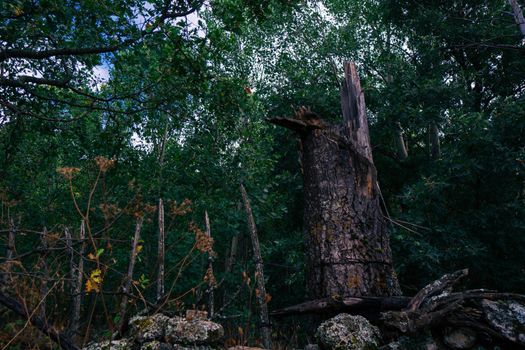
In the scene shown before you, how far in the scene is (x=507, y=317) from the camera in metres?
2.58

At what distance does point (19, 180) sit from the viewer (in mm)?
16500

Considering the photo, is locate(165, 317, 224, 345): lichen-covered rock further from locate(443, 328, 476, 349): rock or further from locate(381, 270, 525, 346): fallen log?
locate(443, 328, 476, 349): rock

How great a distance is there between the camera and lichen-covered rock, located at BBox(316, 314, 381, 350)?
8.94 ft

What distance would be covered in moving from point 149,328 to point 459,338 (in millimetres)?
2307

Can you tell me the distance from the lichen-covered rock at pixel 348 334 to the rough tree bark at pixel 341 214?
0.83 metres

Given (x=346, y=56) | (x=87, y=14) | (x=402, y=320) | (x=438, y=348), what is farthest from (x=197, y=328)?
(x=346, y=56)

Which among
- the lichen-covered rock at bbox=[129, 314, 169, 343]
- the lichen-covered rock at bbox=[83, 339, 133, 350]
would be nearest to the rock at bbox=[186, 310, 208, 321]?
the lichen-covered rock at bbox=[129, 314, 169, 343]

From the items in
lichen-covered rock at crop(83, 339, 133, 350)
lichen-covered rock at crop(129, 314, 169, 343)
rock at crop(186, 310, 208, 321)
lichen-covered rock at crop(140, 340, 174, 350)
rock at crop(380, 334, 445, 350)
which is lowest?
rock at crop(380, 334, 445, 350)

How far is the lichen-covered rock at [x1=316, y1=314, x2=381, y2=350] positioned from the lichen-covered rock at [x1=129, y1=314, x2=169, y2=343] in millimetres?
1248

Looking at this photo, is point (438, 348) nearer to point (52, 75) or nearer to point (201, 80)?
point (201, 80)

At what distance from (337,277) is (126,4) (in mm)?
4632

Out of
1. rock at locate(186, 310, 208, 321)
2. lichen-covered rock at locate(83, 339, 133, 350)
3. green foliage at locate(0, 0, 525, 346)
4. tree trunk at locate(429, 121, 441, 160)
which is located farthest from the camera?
tree trunk at locate(429, 121, 441, 160)

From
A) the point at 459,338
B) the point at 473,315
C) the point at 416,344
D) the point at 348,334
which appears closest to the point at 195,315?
the point at 348,334

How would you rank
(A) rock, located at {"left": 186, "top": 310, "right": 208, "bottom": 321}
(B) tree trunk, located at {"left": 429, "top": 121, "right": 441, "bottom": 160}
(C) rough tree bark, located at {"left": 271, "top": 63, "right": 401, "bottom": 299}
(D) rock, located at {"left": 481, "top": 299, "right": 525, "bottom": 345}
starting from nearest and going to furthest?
(D) rock, located at {"left": 481, "top": 299, "right": 525, "bottom": 345}, (A) rock, located at {"left": 186, "top": 310, "right": 208, "bottom": 321}, (C) rough tree bark, located at {"left": 271, "top": 63, "right": 401, "bottom": 299}, (B) tree trunk, located at {"left": 429, "top": 121, "right": 441, "bottom": 160}
